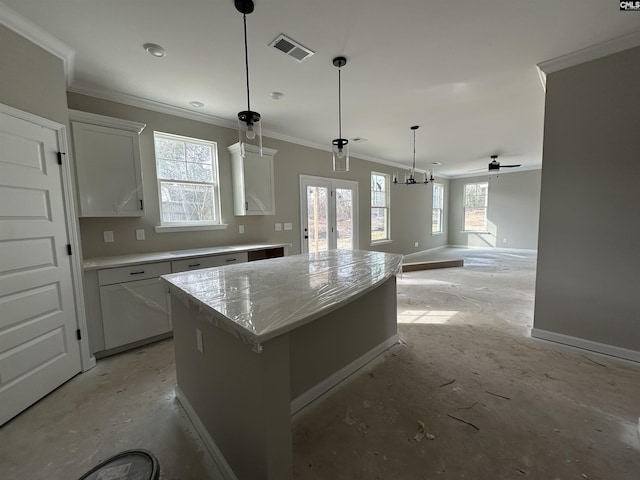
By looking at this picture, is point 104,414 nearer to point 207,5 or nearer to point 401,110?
point 207,5

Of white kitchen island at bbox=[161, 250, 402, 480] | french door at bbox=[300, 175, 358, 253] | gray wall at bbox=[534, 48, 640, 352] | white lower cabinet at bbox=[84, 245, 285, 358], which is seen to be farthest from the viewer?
french door at bbox=[300, 175, 358, 253]

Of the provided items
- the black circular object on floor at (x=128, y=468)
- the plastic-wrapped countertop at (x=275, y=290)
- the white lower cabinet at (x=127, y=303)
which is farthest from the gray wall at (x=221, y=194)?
the black circular object on floor at (x=128, y=468)

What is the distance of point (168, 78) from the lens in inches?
103

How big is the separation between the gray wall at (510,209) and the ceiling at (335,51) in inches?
212

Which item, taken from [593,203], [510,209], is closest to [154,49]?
[593,203]

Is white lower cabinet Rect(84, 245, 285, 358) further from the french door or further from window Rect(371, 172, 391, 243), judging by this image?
window Rect(371, 172, 391, 243)

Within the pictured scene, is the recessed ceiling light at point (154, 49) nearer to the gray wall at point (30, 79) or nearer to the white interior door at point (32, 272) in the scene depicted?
the gray wall at point (30, 79)

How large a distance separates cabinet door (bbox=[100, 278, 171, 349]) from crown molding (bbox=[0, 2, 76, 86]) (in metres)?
1.96

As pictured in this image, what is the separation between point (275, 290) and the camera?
5.21 feet

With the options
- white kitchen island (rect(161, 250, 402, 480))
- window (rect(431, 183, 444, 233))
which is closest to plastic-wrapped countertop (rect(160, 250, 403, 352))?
white kitchen island (rect(161, 250, 402, 480))

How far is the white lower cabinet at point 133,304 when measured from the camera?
249 cm

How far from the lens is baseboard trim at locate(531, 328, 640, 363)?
2.27 meters

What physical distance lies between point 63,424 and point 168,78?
2.96 metres

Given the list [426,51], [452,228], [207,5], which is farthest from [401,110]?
[452,228]
